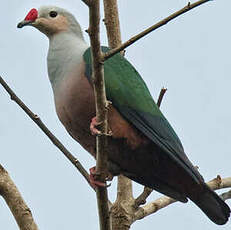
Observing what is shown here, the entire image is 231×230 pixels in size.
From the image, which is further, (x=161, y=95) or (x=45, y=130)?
(x=161, y=95)

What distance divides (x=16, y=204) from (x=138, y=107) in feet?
4.16

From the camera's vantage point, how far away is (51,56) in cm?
426

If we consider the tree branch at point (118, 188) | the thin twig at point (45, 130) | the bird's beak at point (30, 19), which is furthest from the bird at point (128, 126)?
the thin twig at point (45, 130)

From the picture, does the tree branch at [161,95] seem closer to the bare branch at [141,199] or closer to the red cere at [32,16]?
the bare branch at [141,199]

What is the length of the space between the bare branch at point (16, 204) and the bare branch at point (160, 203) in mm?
1001

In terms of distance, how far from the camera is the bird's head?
4.45 meters

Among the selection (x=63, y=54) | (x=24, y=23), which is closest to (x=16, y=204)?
(x=63, y=54)

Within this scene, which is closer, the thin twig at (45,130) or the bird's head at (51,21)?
the thin twig at (45,130)

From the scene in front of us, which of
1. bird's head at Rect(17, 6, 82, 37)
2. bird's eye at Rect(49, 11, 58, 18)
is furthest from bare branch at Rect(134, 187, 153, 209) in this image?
bird's eye at Rect(49, 11, 58, 18)

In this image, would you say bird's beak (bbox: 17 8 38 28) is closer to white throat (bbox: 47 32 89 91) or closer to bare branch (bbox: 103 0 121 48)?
white throat (bbox: 47 32 89 91)

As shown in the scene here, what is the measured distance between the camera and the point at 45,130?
3445 mm

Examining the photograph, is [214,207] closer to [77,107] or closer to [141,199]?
[141,199]

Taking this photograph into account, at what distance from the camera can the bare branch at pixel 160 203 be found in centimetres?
396

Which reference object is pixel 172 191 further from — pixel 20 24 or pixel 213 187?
pixel 20 24
